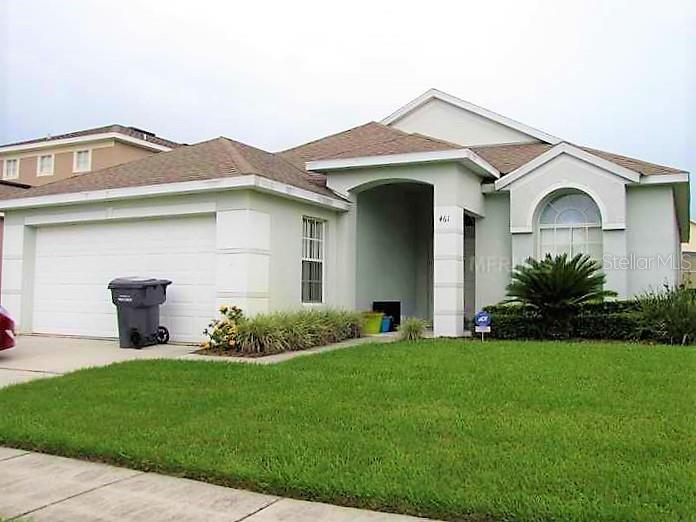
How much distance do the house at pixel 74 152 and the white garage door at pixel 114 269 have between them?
73.7 ft

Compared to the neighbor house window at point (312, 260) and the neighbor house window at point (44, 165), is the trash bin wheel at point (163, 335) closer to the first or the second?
the neighbor house window at point (312, 260)

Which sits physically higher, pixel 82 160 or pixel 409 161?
pixel 82 160

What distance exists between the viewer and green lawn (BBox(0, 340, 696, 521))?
4.46 metres

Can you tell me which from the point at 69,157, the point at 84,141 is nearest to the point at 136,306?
the point at 84,141

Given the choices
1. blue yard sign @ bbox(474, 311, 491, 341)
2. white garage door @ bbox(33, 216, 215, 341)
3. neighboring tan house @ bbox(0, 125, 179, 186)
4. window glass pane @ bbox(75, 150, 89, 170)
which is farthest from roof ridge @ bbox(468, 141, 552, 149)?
window glass pane @ bbox(75, 150, 89, 170)

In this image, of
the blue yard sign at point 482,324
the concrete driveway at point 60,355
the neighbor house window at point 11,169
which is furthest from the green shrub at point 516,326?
the neighbor house window at point 11,169

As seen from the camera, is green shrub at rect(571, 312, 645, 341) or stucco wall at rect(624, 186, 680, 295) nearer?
green shrub at rect(571, 312, 645, 341)

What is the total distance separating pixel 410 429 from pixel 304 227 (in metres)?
8.96

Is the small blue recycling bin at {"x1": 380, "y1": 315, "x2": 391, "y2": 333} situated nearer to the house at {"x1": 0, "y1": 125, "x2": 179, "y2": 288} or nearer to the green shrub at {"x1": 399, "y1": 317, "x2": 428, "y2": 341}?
the green shrub at {"x1": 399, "y1": 317, "x2": 428, "y2": 341}

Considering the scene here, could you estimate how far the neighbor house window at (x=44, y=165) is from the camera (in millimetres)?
39094

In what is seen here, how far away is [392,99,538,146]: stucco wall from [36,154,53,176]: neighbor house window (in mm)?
25339

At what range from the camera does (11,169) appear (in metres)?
40.9

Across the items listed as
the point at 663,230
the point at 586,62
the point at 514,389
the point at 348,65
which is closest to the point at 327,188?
the point at 348,65

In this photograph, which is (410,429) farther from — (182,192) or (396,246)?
(396,246)
